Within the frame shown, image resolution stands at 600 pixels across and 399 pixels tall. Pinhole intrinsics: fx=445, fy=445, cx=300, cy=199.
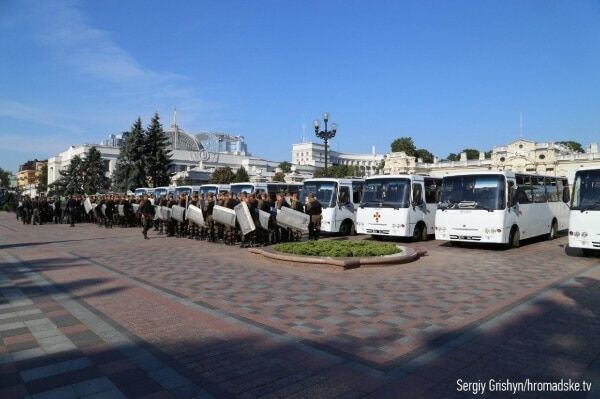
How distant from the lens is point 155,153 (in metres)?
53.6

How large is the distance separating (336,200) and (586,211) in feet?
30.8

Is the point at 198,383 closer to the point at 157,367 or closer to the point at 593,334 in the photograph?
the point at 157,367

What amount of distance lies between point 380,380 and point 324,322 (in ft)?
6.71

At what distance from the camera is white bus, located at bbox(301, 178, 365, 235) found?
1917cm

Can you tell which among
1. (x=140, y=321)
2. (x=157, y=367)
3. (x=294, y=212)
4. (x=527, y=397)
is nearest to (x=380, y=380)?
(x=527, y=397)

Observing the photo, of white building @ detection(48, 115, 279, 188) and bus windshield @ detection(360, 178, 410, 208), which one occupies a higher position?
white building @ detection(48, 115, 279, 188)

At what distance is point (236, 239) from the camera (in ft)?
57.8

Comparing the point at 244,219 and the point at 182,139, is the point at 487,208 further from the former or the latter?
the point at 182,139

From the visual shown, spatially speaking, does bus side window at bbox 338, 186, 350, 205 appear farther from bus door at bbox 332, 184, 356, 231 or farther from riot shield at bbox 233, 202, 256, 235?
riot shield at bbox 233, 202, 256, 235

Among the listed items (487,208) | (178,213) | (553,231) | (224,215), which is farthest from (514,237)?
(178,213)

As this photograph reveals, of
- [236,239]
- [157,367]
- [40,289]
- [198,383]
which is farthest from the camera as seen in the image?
[236,239]

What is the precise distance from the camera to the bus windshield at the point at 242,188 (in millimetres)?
23031

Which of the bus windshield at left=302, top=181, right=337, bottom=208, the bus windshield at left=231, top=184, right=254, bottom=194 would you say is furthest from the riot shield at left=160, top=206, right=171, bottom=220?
the bus windshield at left=302, top=181, right=337, bottom=208

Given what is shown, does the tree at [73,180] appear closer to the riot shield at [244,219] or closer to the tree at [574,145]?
the riot shield at [244,219]
